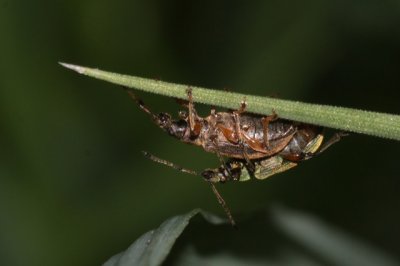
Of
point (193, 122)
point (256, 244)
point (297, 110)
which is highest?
point (193, 122)

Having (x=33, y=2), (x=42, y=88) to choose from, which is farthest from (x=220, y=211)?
(x=33, y=2)

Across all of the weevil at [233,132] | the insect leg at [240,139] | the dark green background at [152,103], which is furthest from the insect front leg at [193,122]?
the dark green background at [152,103]

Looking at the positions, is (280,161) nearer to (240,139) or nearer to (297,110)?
(240,139)

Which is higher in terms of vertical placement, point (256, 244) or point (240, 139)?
point (240, 139)

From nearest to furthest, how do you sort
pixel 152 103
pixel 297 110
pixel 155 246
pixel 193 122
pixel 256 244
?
pixel 297 110 → pixel 155 246 → pixel 256 244 → pixel 193 122 → pixel 152 103

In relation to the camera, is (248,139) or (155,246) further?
(248,139)

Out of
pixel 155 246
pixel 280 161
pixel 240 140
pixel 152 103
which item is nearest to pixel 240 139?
pixel 240 140

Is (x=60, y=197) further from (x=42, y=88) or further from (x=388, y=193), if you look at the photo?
(x=388, y=193)
